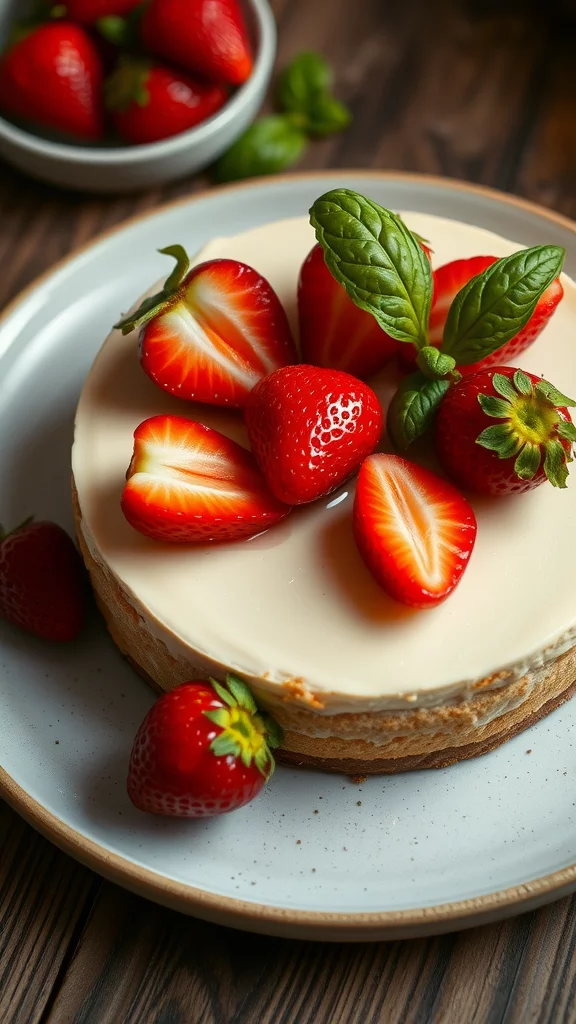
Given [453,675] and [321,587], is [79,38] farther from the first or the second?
[453,675]

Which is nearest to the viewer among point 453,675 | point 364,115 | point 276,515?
point 453,675

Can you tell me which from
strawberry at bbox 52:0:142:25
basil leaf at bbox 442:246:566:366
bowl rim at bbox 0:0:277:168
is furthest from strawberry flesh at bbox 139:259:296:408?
strawberry at bbox 52:0:142:25

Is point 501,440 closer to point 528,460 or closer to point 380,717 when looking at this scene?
point 528,460

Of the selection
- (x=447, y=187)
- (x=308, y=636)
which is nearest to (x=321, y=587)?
(x=308, y=636)

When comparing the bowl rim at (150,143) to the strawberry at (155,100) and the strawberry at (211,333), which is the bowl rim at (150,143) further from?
the strawberry at (211,333)

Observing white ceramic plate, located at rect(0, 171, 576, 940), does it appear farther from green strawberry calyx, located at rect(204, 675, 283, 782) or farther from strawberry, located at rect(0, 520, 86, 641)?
green strawberry calyx, located at rect(204, 675, 283, 782)

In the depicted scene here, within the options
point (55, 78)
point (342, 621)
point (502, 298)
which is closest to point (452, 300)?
point (502, 298)
